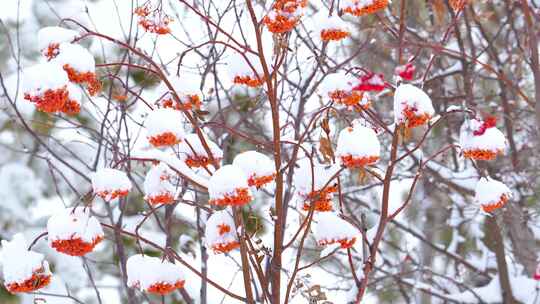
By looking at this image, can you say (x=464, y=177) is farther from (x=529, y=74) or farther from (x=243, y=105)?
(x=243, y=105)

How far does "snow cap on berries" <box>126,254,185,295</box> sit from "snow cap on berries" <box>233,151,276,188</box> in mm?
299

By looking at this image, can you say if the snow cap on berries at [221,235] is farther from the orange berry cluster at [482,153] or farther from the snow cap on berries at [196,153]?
the orange berry cluster at [482,153]

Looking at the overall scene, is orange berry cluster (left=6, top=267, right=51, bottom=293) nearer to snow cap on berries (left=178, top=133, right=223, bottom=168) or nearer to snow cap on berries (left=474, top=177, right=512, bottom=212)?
snow cap on berries (left=178, top=133, right=223, bottom=168)

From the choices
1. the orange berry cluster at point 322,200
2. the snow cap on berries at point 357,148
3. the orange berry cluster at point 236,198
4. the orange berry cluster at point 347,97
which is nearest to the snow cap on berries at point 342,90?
the orange berry cluster at point 347,97

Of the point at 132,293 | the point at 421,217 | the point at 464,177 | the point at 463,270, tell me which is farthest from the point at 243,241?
the point at 421,217

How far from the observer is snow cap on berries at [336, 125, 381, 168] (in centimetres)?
151

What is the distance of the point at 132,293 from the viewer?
2.61 metres

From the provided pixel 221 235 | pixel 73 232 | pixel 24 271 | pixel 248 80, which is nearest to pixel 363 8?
pixel 248 80

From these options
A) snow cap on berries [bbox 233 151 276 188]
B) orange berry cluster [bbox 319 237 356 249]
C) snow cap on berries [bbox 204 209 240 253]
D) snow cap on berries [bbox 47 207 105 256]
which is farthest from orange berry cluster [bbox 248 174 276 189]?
snow cap on berries [bbox 47 207 105 256]

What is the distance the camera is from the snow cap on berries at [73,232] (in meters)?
1.52

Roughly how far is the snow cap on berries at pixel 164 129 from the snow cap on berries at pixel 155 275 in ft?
1.07

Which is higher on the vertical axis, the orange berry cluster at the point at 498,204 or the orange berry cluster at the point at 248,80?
the orange berry cluster at the point at 248,80

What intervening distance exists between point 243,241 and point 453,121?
3.27 meters

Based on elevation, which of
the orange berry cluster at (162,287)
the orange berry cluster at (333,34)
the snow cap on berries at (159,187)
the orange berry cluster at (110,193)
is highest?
the orange berry cluster at (333,34)
